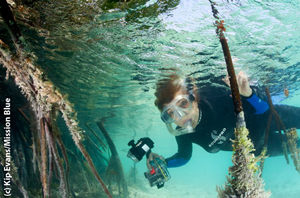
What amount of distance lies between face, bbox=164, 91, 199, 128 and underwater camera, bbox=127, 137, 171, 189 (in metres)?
1.47

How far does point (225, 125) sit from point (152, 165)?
2916mm

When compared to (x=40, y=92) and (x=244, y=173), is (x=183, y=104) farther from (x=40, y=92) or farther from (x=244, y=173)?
(x=40, y=92)

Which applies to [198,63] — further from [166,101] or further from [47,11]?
[47,11]

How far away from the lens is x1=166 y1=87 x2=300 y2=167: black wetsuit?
542 centimetres

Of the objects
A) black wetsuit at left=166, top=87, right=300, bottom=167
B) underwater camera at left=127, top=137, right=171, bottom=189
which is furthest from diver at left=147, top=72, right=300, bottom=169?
underwater camera at left=127, top=137, right=171, bottom=189

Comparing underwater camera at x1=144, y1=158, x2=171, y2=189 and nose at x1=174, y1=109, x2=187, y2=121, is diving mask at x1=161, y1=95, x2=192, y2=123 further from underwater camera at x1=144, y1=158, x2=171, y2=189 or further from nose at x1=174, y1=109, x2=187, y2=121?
underwater camera at x1=144, y1=158, x2=171, y2=189

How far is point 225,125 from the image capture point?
544cm

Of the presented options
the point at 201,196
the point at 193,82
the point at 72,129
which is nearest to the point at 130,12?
the point at 72,129

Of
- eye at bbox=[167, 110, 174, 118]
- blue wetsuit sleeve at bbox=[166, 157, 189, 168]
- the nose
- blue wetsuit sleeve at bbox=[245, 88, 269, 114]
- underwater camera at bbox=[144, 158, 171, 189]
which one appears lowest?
underwater camera at bbox=[144, 158, 171, 189]

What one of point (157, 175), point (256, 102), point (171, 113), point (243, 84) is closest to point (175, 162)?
point (157, 175)

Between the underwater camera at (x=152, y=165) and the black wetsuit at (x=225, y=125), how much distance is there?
1.50m

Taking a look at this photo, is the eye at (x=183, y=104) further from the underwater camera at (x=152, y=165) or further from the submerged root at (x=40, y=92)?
the submerged root at (x=40, y=92)

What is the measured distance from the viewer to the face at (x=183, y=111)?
567 centimetres

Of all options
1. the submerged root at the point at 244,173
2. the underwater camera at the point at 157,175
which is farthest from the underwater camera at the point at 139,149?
the submerged root at the point at 244,173
